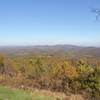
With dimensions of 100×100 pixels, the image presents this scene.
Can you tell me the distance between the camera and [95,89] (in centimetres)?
1662

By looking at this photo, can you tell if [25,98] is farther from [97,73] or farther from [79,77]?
[79,77]

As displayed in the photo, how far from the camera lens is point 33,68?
42.8 metres

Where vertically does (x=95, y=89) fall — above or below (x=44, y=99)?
below

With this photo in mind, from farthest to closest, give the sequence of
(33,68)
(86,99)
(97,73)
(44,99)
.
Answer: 1. (33,68)
2. (97,73)
3. (86,99)
4. (44,99)

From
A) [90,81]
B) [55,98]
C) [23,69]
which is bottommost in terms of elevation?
[23,69]

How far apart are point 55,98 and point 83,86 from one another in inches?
428

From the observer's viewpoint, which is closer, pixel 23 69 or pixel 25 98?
pixel 25 98

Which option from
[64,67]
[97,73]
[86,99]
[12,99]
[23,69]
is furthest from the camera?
[23,69]

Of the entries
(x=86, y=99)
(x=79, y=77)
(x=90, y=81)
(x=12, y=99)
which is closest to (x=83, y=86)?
(x=90, y=81)

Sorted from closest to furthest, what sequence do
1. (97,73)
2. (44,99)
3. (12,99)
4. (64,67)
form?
(12,99) → (44,99) → (97,73) → (64,67)

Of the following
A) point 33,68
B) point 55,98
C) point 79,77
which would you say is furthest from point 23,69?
point 55,98

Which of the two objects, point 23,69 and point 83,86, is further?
point 23,69

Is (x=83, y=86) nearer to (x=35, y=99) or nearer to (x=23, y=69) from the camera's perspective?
(x=35, y=99)

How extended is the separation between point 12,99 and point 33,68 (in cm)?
3578
